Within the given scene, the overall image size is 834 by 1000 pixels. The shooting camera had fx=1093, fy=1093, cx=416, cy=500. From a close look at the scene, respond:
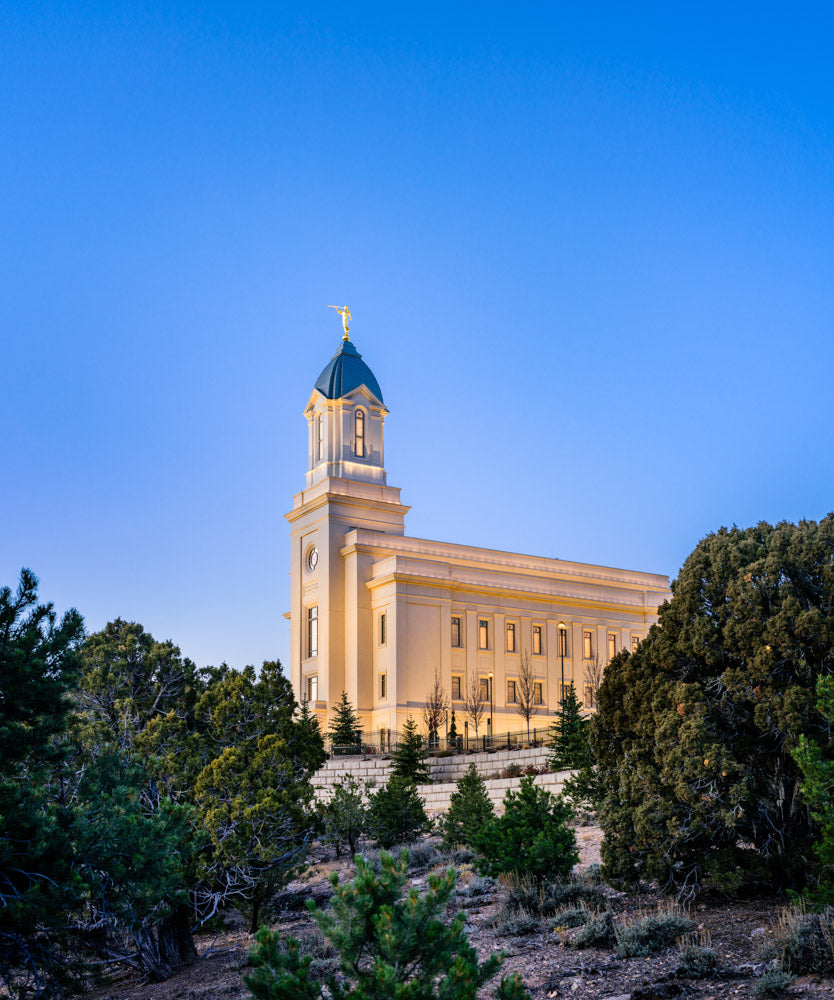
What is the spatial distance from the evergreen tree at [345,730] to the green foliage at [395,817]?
19096 mm

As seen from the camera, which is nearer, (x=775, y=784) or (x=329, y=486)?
(x=775, y=784)

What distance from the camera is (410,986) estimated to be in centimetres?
713

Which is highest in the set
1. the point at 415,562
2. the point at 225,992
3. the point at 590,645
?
the point at 415,562

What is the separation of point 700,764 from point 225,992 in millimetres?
7112

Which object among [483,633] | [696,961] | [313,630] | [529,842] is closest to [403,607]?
[483,633]

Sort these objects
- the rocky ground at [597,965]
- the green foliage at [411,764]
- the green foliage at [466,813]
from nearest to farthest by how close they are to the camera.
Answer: the rocky ground at [597,965] → the green foliage at [466,813] → the green foliage at [411,764]

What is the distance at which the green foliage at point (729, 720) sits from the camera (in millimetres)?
13164

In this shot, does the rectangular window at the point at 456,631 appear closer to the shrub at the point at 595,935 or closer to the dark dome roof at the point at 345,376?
the dark dome roof at the point at 345,376

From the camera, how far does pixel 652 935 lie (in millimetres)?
12461

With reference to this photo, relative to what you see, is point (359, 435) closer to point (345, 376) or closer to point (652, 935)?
point (345, 376)

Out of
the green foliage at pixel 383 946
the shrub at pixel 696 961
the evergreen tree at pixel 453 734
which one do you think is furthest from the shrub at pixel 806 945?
the evergreen tree at pixel 453 734

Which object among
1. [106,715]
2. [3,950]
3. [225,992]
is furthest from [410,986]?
[106,715]

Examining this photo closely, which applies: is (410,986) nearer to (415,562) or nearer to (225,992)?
(225,992)

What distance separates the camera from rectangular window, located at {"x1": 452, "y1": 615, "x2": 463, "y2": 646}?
55375mm
